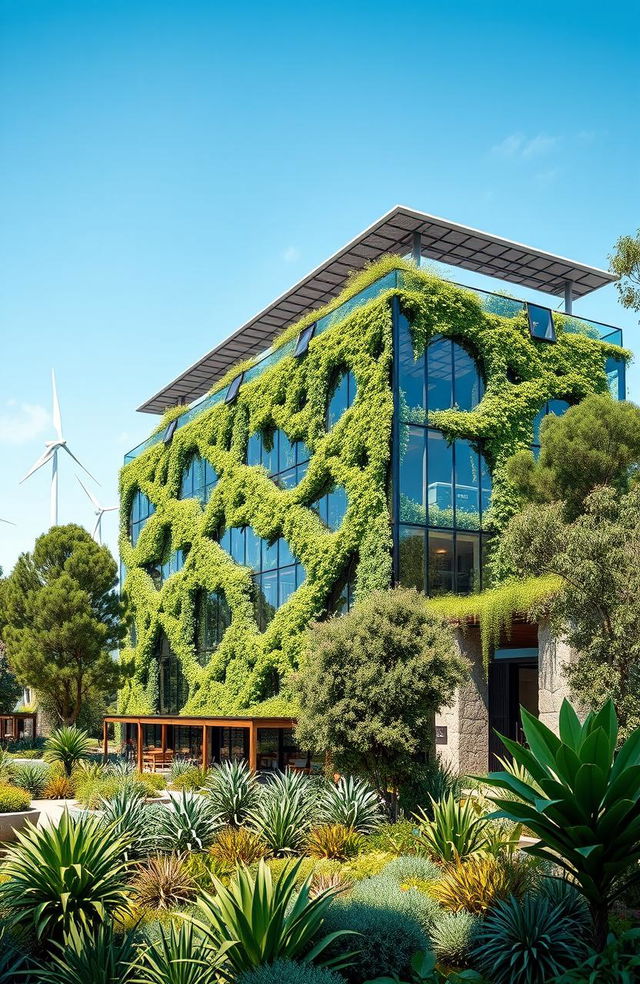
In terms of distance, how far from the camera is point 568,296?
3553cm

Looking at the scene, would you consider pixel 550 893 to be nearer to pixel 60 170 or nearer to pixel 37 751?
pixel 60 170

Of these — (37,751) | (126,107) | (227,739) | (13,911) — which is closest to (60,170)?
(126,107)

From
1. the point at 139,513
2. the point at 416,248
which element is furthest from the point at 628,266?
the point at 139,513

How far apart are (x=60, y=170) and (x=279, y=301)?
76.0 feet

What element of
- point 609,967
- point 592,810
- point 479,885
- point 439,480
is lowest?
point 479,885

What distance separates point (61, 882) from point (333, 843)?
571cm

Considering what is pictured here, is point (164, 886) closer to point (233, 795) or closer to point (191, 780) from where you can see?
point (233, 795)

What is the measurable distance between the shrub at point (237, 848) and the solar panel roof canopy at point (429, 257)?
2119 cm

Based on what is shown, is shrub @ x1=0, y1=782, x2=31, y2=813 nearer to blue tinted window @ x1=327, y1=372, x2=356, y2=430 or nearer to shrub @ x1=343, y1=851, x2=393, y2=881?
shrub @ x1=343, y1=851, x2=393, y2=881

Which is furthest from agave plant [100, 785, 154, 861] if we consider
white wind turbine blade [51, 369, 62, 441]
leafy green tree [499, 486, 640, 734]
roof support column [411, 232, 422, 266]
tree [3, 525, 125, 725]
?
white wind turbine blade [51, 369, 62, 441]

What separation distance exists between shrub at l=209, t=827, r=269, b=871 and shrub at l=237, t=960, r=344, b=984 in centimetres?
585

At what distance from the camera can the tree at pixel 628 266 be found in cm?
1556

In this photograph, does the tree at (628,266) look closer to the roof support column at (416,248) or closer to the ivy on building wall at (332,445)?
the ivy on building wall at (332,445)

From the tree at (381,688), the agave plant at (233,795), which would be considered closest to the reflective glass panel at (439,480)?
the tree at (381,688)
